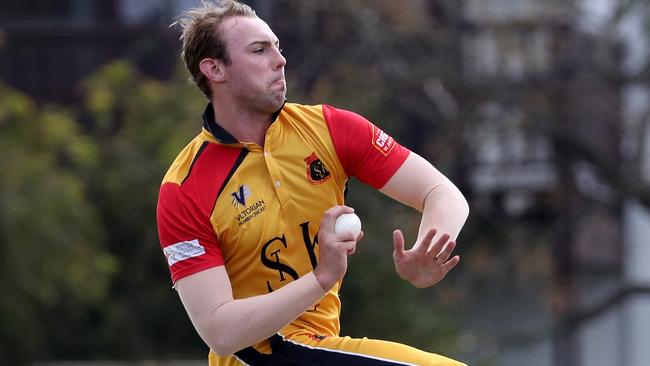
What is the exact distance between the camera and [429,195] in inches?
178

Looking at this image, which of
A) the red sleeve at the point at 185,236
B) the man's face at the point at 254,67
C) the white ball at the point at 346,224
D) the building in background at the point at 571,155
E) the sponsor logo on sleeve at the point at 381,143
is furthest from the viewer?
the building in background at the point at 571,155

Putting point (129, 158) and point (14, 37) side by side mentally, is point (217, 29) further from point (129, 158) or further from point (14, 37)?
point (14, 37)

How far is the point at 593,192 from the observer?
583 inches

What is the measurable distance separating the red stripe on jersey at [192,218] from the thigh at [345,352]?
0.36m

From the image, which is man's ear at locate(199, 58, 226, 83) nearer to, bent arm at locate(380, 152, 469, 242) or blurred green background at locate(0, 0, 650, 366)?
bent arm at locate(380, 152, 469, 242)

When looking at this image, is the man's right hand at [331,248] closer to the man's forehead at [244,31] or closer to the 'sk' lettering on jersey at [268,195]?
the 'sk' lettering on jersey at [268,195]

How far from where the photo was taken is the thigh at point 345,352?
166 inches

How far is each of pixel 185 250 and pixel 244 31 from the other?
78 cm

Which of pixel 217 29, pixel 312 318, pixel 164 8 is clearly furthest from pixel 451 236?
pixel 164 8

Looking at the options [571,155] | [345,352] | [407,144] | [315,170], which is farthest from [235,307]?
[407,144]

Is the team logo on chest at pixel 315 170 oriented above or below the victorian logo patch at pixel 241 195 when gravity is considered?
above

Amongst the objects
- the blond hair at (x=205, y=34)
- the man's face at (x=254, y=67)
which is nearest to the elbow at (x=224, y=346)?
the man's face at (x=254, y=67)

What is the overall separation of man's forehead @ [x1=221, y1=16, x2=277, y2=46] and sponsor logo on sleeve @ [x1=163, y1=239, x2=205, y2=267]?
27.9 inches

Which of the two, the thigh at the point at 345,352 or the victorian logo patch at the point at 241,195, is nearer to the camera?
the thigh at the point at 345,352
